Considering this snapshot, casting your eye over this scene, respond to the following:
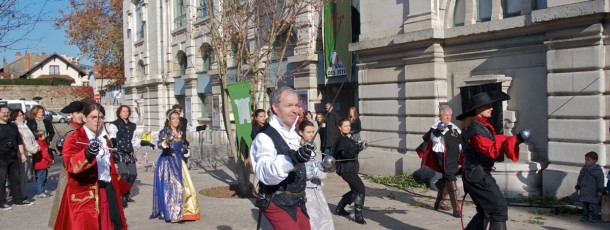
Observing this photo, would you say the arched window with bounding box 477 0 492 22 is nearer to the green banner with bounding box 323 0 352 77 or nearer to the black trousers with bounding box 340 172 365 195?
the green banner with bounding box 323 0 352 77

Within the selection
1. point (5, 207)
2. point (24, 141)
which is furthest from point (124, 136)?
point (5, 207)

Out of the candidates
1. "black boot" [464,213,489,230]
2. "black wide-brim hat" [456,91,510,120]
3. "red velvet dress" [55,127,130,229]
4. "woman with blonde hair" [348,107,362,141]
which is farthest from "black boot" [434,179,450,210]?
"red velvet dress" [55,127,130,229]

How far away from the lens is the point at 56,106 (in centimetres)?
6850

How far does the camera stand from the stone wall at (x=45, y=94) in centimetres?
6475

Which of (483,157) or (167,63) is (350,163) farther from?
(167,63)

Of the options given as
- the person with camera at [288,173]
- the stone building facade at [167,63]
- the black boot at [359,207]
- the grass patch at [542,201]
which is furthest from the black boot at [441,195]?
the stone building facade at [167,63]

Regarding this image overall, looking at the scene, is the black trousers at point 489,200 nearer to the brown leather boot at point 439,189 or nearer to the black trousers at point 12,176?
the brown leather boot at point 439,189

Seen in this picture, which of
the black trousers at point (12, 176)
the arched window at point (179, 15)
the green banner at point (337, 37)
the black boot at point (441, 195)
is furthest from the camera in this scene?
the arched window at point (179, 15)

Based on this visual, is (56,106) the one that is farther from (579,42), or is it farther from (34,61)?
(579,42)

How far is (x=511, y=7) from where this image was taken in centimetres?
1151

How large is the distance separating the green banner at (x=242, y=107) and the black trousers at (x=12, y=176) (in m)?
4.14

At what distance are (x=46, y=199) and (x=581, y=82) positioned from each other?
33.6ft

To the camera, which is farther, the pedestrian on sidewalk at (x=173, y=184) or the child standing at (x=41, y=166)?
the child standing at (x=41, y=166)

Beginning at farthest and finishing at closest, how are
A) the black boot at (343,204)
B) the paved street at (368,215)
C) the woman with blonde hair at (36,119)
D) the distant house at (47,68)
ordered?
the distant house at (47,68) < the woman with blonde hair at (36,119) < the black boot at (343,204) < the paved street at (368,215)
